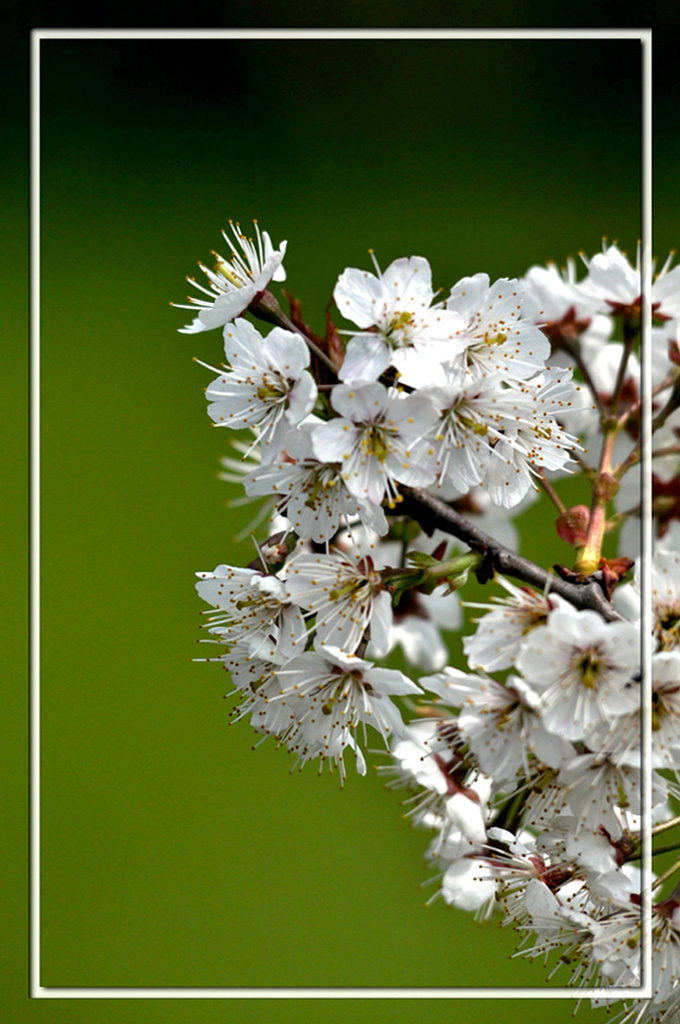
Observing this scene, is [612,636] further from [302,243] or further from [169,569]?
[302,243]

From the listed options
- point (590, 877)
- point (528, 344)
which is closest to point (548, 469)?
point (528, 344)

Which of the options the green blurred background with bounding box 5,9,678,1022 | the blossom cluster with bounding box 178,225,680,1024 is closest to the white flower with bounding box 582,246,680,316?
the blossom cluster with bounding box 178,225,680,1024

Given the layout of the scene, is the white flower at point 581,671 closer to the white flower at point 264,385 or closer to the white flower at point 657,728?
the white flower at point 657,728

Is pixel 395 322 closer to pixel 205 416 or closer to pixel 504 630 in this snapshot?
pixel 504 630

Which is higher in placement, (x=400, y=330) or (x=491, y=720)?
(x=400, y=330)

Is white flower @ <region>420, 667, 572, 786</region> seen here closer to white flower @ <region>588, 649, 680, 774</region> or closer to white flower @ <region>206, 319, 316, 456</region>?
white flower @ <region>588, 649, 680, 774</region>

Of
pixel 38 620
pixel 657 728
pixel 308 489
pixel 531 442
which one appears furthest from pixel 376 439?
pixel 38 620

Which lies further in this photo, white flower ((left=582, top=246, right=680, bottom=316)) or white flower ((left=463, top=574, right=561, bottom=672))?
white flower ((left=582, top=246, right=680, bottom=316))
